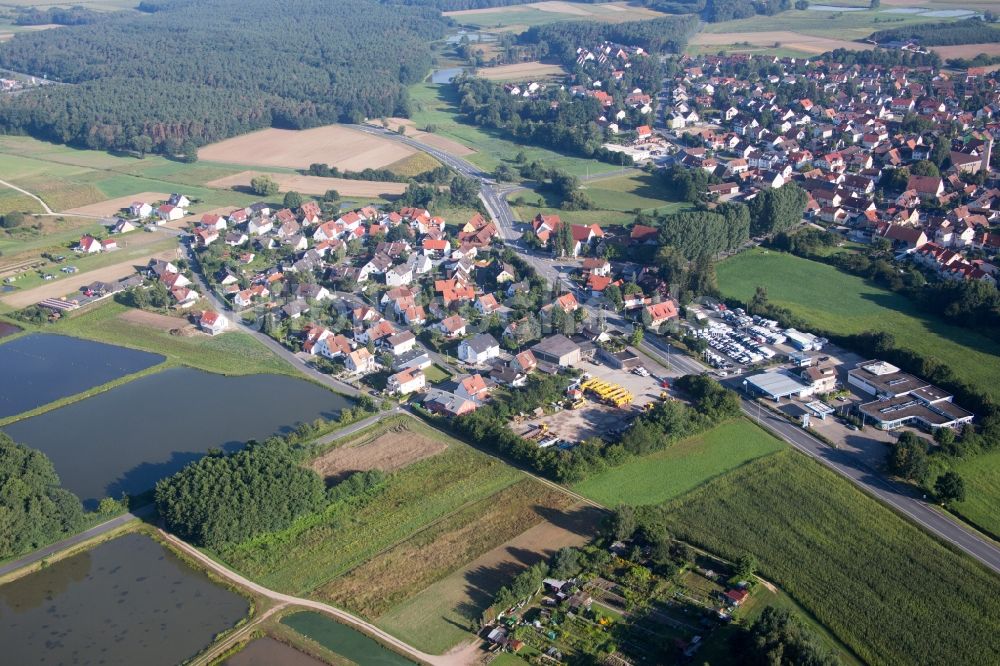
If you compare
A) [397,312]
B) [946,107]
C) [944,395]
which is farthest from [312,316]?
[946,107]

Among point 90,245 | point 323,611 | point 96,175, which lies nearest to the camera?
point 323,611

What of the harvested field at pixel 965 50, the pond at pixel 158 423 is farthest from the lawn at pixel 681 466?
the harvested field at pixel 965 50

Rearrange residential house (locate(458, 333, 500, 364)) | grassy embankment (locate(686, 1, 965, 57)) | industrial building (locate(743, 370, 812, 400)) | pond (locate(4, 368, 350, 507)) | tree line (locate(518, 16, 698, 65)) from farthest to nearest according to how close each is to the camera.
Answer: tree line (locate(518, 16, 698, 65)) → grassy embankment (locate(686, 1, 965, 57)) → residential house (locate(458, 333, 500, 364)) → industrial building (locate(743, 370, 812, 400)) → pond (locate(4, 368, 350, 507))

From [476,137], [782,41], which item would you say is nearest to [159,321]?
[476,137]

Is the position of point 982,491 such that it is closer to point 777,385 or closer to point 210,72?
point 777,385

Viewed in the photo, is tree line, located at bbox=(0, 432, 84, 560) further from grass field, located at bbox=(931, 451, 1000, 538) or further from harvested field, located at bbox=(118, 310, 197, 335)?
grass field, located at bbox=(931, 451, 1000, 538)

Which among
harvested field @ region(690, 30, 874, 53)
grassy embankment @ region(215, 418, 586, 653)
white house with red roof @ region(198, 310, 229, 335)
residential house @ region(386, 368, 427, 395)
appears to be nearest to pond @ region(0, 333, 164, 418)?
white house with red roof @ region(198, 310, 229, 335)
